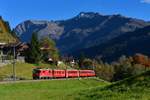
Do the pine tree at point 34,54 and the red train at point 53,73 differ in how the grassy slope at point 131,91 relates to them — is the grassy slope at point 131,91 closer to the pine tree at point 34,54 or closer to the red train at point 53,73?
the red train at point 53,73

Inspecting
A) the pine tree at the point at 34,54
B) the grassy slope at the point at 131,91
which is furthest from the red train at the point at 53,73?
the grassy slope at the point at 131,91

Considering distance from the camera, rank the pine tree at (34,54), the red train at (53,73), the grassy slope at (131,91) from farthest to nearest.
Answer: the pine tree at (34,54), the red train at (53,73), the grassy slope at (131,91)

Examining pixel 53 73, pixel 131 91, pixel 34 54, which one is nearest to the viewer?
pixel 131 91

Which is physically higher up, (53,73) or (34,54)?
(34,54)

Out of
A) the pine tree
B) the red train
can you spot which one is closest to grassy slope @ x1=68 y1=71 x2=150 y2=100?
the red train

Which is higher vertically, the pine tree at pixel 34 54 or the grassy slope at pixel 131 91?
the pine tree at pixel 34 54

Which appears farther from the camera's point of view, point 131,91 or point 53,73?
point 53,73

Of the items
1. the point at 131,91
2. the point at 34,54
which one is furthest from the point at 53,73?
the point at 131,91

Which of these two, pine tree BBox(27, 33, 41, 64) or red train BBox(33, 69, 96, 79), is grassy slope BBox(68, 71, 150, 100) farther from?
pine tree BBox(27, 33, 41, 64)

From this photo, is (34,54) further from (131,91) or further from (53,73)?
(131,91)

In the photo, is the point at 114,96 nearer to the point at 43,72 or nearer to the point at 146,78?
the point at 146,78

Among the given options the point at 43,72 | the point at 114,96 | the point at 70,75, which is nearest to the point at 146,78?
the point at 114,96

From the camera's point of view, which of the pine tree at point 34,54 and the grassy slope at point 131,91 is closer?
the grassy slope at point 131,91

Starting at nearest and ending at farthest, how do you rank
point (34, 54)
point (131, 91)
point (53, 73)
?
point (131, 91)
point (53, 73)
point (34, 54)
